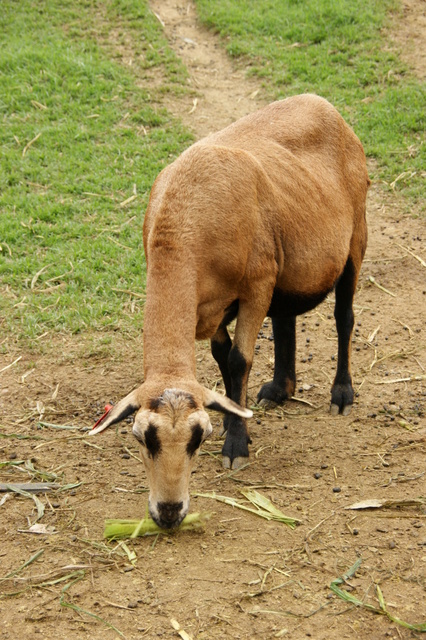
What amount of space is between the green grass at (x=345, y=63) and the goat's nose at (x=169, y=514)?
7.82 metres

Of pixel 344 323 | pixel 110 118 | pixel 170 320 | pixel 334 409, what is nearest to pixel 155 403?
pixel 170 320

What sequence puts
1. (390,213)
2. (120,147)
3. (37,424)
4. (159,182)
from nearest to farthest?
(159,182) < (37,424) < (390,213) < (120,147)

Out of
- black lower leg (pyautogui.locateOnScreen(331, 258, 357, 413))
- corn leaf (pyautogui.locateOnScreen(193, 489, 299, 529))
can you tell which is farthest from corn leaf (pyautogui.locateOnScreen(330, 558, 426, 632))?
black lower leg (pyautogui.locateOnScreen(331, 258, 357, 413))

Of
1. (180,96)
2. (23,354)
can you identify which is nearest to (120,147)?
(180,96)

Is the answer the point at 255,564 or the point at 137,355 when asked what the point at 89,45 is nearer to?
the point at 137,355

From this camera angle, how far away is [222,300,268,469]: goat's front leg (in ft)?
21.9

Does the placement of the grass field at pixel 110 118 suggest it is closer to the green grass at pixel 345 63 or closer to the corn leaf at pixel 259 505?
the green grass at pixel 345 63

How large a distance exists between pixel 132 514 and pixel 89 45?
35.8 feet

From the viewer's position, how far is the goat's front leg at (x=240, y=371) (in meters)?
6.68

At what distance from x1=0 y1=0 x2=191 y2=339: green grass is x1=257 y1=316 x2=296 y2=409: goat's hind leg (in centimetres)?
194

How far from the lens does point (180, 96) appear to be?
45.7 feet

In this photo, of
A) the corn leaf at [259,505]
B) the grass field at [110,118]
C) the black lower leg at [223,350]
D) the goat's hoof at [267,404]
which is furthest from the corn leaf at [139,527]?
the grass field at [110,118]

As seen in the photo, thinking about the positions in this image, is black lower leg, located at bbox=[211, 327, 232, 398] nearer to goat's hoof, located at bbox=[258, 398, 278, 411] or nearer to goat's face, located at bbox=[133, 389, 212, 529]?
goat's hoof, located at bbox=[258, 398, 278, 411]

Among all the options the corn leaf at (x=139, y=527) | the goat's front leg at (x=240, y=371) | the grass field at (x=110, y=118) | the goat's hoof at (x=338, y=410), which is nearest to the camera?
the corn leaf at (x=139, y=527)
